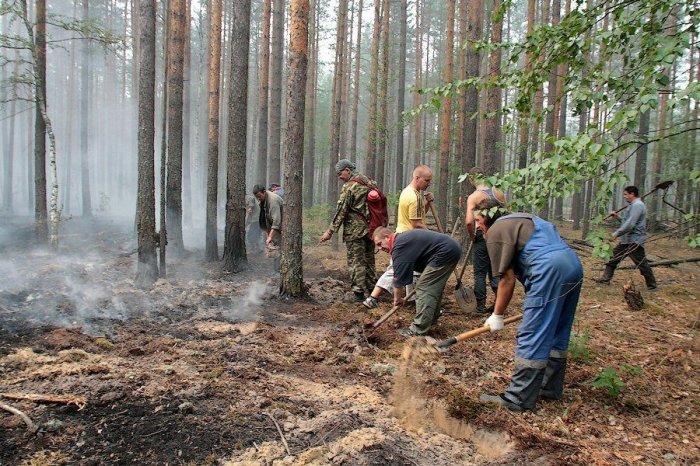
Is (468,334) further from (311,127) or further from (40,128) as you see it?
(311,127)

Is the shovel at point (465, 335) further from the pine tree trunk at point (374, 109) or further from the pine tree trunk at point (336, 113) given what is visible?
the pine tree trunk at point (374, 109)

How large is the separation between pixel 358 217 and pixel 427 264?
2.07m

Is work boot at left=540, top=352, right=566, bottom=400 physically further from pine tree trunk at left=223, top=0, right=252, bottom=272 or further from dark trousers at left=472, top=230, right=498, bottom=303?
pine tree trunk at left=223, top=0, right=252, bottom=272

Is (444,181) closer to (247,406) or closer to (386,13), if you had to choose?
(386,13)

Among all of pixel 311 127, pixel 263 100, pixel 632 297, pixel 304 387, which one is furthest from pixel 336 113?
pixel 304 387

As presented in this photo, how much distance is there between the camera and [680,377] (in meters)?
4.40

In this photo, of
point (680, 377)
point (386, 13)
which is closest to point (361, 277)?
point (680, 377)

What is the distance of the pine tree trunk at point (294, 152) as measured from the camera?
6.82 meters

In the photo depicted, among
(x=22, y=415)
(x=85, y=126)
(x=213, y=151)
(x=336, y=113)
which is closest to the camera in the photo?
(x=22, y=415)

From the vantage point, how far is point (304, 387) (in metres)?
3.89

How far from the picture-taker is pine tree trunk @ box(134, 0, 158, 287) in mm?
7754

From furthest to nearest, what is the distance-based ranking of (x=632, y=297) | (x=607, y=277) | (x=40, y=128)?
(x=40, y=128) < (x=607, y=277) < (x=632, y=297)

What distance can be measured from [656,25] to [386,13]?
45.5ft

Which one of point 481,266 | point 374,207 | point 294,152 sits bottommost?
point 481,266
